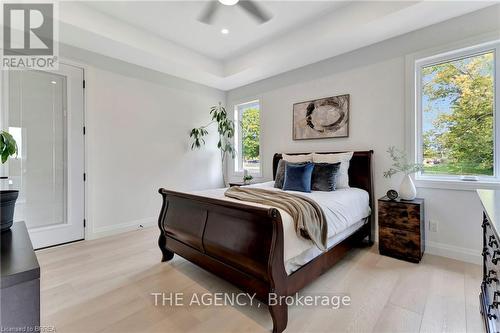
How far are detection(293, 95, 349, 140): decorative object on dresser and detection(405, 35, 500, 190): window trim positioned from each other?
0.81m

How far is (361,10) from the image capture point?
2762 mm

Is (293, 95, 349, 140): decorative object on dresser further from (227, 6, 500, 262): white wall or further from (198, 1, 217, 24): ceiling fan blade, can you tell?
(198, 1, 217, 24): ceiling fan blade

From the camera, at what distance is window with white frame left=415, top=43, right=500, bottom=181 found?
2.56m

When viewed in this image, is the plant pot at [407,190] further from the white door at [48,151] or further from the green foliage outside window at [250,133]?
the white door at [48,151]

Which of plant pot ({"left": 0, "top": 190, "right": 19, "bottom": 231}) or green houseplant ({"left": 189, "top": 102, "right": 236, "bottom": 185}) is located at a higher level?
green houseplant ({"left": 189, "top": 102, "right": 236, "bottom": 185})

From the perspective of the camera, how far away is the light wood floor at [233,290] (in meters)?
1.68

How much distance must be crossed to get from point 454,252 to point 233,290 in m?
2.55

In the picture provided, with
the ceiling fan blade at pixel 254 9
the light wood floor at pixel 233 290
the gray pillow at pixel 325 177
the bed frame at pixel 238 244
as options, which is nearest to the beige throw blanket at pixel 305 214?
the bed frame at pixel 238 244

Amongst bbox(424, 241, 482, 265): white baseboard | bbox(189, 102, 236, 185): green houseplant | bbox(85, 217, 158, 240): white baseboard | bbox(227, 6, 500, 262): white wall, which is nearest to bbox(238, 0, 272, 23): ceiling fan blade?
bbox(227, 6, 500, 262): white wall

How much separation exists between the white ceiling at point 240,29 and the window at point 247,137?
1012 millimetres

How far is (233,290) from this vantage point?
6.98 ft

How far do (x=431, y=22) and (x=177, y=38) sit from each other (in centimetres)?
332

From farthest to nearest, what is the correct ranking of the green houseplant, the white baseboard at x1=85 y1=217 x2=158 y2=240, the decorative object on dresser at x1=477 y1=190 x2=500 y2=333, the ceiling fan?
1. the green houseplant
2. the white baseboard at x1=85 y1=217 x2=158 y2=240
3. the ceiling fan
4. the decorative object on dresser at x1=477 y1=190 x2=500 y2=333

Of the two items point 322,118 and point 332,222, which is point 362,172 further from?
point 332,222
